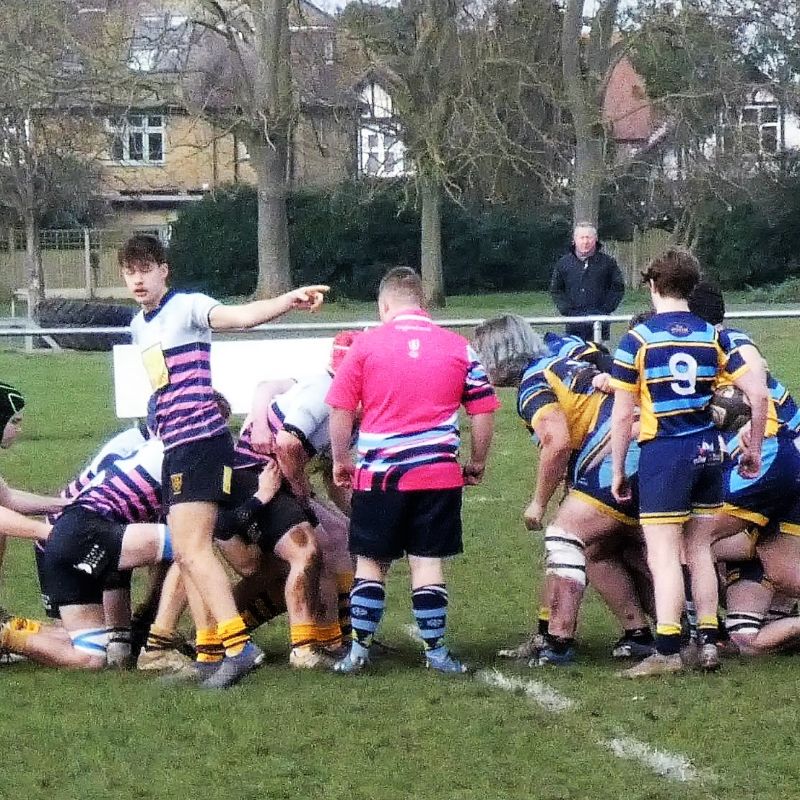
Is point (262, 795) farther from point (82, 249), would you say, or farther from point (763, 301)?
point (82, 249)

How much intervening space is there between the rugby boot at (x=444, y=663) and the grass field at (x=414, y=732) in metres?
0.10

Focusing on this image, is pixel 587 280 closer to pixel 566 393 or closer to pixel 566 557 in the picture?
pixel 566 393

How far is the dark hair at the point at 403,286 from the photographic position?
632 cm

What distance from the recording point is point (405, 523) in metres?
6.16

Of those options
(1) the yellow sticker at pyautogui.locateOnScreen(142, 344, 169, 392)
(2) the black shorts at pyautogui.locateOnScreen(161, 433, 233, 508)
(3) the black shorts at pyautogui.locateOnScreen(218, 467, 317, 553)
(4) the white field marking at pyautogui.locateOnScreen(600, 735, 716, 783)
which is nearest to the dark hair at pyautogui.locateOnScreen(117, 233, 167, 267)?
(1) the yellow sticker at pyautogui.locateOnScreen(142, 344, 169, 392)

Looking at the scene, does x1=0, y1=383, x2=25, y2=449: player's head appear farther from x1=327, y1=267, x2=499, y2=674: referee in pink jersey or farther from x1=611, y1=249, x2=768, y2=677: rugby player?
x1=611, y1=249, x2=768, y2=677: rugby player

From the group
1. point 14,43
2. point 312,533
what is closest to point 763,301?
point 14,43

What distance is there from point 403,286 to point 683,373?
1254 mm

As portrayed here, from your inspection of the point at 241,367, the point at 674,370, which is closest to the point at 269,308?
the point at 674,370

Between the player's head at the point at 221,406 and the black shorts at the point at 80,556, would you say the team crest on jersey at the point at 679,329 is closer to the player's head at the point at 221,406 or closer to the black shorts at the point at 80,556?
the player's head at the point at 221,406

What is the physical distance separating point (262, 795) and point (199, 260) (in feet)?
132

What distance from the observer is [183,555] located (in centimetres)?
605

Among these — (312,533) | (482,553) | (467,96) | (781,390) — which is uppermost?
(467,96)

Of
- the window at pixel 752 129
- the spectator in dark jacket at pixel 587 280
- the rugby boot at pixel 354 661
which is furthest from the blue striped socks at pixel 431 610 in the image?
the window at pixel 752 129
